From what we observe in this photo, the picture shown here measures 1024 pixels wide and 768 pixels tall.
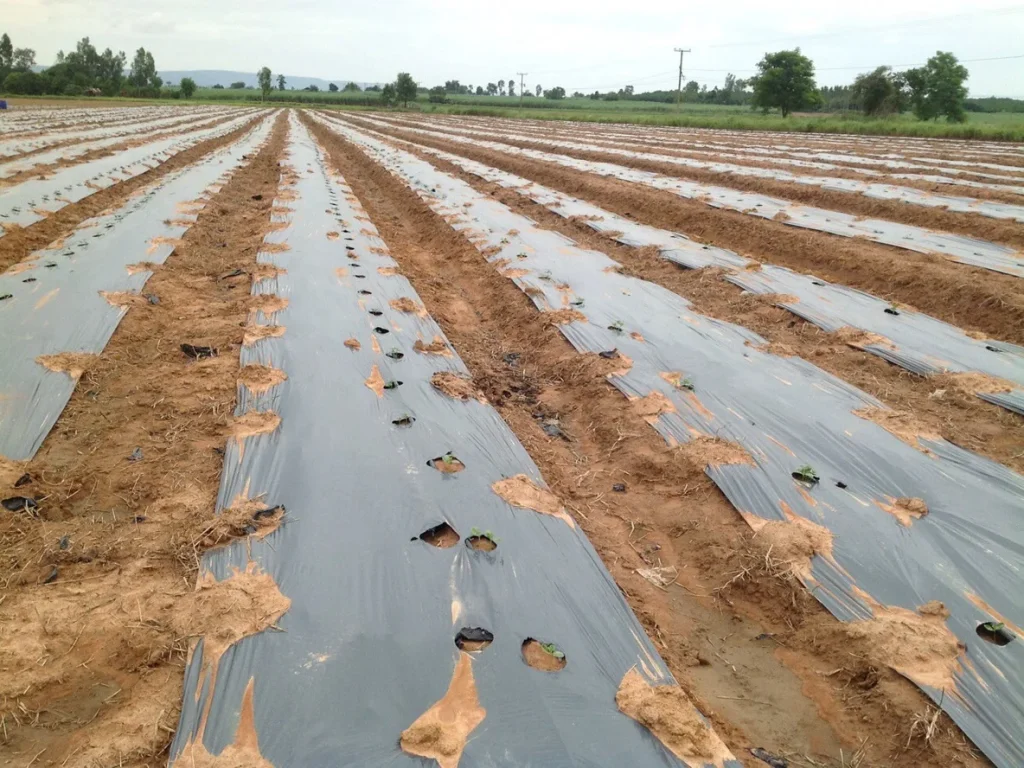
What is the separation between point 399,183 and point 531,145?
11.0 metres

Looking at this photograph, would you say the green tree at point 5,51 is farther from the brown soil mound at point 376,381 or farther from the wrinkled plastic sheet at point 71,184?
the brown soil mound at point 376,381

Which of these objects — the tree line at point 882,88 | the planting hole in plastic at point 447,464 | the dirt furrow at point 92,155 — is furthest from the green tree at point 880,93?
the planting hole in plastic at point 447,464

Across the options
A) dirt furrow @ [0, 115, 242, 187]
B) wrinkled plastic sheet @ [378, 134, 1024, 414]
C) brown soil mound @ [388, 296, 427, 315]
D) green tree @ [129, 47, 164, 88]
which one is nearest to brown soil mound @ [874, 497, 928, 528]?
wrinkled plastic sheet @ [378, 134, 1024, 414]

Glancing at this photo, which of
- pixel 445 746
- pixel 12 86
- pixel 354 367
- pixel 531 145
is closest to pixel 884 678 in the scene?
pixel 445 746

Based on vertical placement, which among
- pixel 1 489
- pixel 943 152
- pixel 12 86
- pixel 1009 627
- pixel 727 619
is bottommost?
pixel 727 619

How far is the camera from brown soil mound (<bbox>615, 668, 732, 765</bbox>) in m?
2.00

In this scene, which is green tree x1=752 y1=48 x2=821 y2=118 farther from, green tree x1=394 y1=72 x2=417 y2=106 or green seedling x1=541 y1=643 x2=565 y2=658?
green seedling x1=541 y1=643 x2=565 y2=658

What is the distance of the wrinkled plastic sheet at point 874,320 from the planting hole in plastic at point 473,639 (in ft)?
14.8

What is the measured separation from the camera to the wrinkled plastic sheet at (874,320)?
504 cm

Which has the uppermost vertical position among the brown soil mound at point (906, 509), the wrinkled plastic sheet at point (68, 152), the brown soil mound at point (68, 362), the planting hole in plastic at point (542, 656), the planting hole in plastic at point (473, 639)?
the wrinkled plastic sheet at point (68, 152)

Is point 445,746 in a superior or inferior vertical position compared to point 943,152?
inferior

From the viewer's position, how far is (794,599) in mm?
2883

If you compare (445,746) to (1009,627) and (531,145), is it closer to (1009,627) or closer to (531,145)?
(1009,627)

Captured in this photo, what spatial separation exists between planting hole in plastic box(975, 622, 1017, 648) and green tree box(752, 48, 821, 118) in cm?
5525
